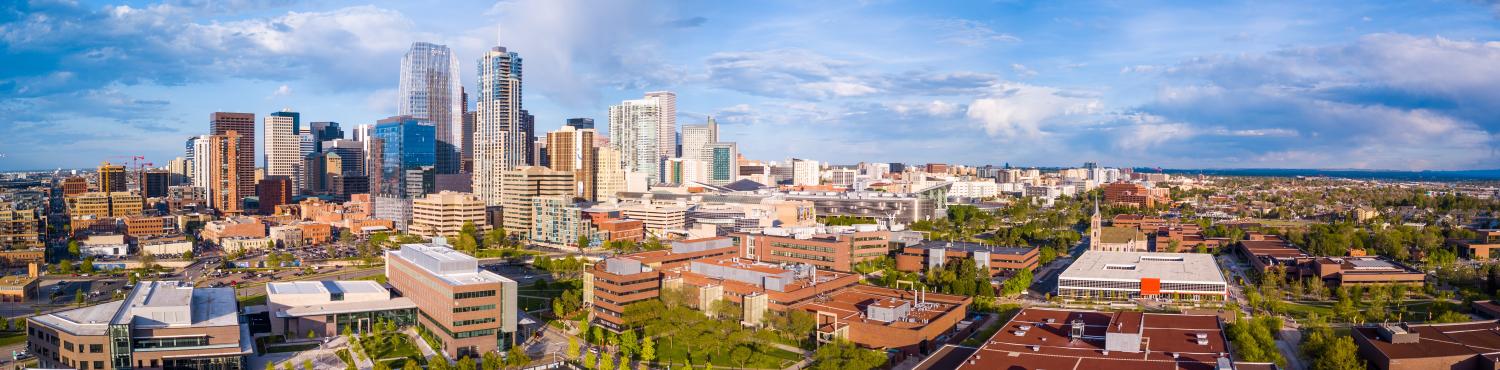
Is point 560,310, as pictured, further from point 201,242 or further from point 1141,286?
point 201,242

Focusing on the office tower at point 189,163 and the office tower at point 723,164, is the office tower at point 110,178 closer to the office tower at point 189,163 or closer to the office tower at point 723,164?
the office tower at point 189,163

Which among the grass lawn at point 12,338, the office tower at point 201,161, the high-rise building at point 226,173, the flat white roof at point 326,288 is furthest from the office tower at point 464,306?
the office tower at point 201,161

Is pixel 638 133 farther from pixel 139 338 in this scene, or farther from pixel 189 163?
pixel 139 338

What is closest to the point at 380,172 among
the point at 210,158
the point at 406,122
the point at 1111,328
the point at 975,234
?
the point at 406,122

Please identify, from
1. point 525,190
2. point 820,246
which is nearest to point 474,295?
point 820,246

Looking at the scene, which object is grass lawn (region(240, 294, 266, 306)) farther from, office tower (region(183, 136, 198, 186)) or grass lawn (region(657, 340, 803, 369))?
office tower (region(183, 136, 198, 186))

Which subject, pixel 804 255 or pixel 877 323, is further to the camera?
pixel 804 255

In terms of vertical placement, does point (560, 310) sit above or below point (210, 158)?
below
